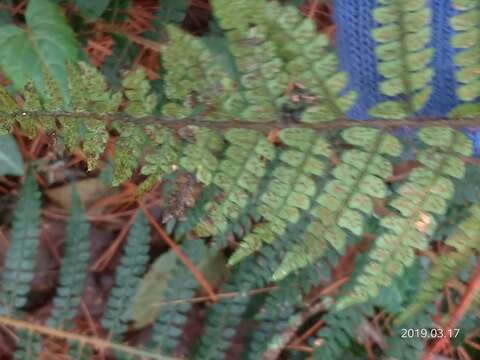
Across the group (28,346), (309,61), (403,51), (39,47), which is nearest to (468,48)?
(403,51)

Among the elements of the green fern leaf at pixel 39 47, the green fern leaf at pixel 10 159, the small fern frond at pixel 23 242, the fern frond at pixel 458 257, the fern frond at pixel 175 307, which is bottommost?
the fern frond at pixel 175 307

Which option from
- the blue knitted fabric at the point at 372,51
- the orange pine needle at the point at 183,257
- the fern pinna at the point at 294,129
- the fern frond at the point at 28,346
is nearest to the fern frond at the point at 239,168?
the fern pinna at the point at 294,129

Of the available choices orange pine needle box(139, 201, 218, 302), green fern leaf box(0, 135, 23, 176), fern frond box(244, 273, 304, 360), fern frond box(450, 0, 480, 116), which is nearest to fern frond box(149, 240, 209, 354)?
orange pine needle box(139, 201, 218, 302)

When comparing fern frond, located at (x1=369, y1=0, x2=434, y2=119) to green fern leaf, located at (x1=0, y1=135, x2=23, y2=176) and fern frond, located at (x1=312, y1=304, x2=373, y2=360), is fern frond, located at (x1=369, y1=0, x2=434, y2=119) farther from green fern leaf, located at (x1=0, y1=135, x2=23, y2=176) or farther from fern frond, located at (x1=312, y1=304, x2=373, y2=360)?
green fern leaf, located at (x1=0, y1=135, x2=23, y2=176)

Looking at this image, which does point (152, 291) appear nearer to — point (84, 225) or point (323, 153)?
point (84, 225)

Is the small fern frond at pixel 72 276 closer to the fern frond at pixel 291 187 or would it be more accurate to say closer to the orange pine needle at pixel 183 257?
the orange pine needle at pixel 183 257

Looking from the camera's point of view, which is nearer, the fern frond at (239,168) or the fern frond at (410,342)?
the fern frond at (239,168)

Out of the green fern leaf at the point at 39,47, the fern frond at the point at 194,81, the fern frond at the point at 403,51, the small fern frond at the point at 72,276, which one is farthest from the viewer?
the small fern frond at the point at 72,276

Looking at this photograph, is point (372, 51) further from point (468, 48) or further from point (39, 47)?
point (39, 47)

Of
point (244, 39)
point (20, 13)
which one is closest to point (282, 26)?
point (244, 39)
